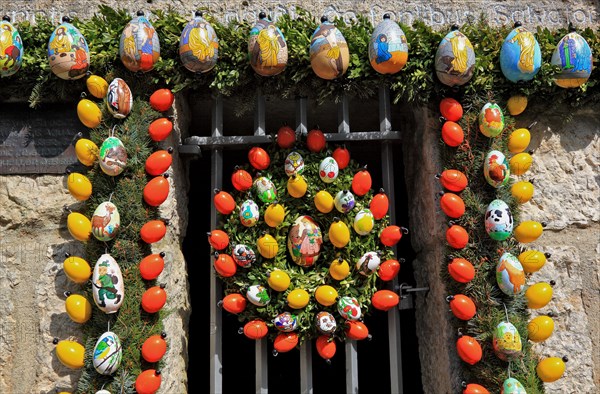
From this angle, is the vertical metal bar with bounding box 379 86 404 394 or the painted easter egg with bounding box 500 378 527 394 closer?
the painted easter egg with bounding box 500 378 527 394

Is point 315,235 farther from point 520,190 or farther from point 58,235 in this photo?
point 58,235

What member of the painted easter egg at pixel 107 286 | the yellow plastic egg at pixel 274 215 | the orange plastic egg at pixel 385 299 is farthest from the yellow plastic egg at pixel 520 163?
the painted easter egg at pixel 107 286

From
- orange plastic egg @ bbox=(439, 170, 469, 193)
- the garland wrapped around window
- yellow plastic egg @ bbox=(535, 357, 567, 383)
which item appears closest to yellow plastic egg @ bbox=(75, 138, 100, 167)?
the garland wrapped around window

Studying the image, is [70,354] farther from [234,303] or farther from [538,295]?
[538,295]

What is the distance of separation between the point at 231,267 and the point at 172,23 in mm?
994

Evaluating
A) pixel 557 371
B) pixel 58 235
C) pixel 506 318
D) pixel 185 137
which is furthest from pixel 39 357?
pixel 557 371

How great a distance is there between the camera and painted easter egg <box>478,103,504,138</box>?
2436mm

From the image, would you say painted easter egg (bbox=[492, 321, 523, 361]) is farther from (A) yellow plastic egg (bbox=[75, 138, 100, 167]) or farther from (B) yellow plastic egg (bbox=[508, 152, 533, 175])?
(A) yellow plastic egg (bbox=[75, 138, 100, 167])

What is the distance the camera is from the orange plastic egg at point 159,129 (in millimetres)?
2451

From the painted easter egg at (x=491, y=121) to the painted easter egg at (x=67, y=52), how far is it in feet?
5.07

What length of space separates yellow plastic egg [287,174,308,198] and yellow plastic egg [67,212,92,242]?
2.56ft

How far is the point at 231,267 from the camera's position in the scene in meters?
2.46

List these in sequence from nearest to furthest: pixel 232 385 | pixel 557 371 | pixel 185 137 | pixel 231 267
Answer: pixel 557 371
pixel 231 267
pixel 185 137
pixel 232 385

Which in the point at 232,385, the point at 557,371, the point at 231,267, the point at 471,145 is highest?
the point at 471,145
